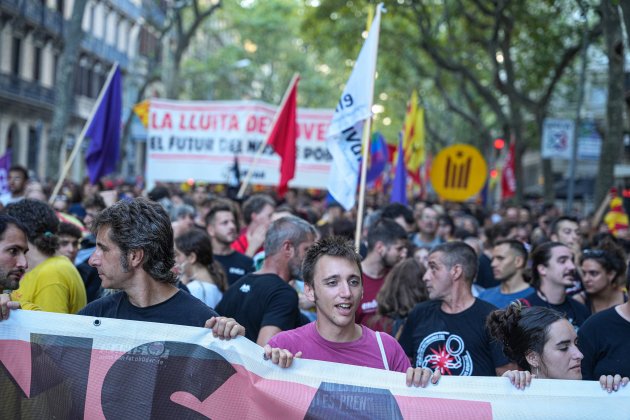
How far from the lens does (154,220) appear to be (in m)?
4.00

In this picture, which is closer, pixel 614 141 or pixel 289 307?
pixel 289 307

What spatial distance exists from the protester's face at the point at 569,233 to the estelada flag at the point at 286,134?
351 centimetres

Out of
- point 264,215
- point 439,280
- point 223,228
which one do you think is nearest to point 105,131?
point 264,215

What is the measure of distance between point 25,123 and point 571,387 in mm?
39951

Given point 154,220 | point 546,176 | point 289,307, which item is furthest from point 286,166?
point 546,176

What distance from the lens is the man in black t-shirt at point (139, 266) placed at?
395cm

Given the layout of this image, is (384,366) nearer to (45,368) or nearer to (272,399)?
(272,399)

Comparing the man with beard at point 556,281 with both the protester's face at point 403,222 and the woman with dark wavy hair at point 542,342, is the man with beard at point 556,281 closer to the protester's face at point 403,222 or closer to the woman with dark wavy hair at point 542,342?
the woman with dark wavy hair at point 542,342

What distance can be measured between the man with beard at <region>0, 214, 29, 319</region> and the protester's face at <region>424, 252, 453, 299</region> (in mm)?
2337

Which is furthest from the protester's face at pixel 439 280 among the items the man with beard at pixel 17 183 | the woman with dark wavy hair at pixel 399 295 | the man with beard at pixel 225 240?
the man with beard at pixel 17 183

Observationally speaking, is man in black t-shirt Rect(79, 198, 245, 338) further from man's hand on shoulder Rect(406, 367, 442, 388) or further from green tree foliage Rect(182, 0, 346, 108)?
green tree foliage Rect(182, 0, 346, 108)

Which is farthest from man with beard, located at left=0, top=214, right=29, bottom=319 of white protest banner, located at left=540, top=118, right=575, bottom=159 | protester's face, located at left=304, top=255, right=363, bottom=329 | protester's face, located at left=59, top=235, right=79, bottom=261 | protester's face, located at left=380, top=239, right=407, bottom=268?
white protest banner, located at left=540, top=118, right=575, bottom=159

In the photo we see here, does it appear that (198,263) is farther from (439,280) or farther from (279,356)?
(279,356)

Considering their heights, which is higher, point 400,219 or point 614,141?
point 614,141
